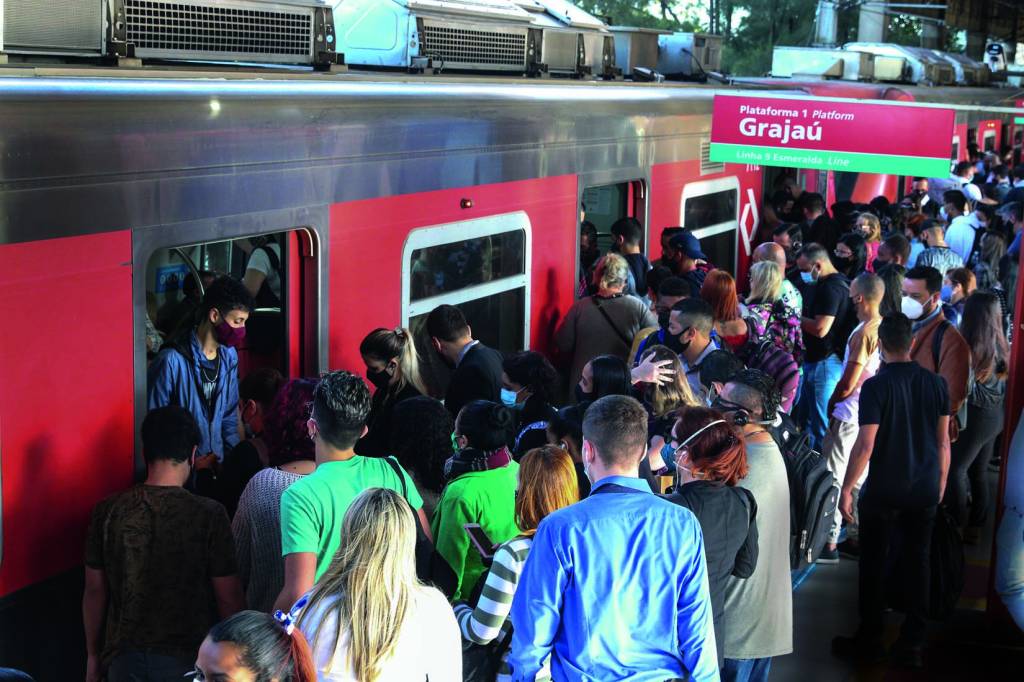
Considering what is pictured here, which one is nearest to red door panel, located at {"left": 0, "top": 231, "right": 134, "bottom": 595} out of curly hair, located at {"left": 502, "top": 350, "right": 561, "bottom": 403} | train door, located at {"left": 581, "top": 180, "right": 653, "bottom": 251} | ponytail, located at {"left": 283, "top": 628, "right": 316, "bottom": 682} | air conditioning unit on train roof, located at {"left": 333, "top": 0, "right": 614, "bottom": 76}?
ponytail, located at {"left": 283, "top": 628, "right": 316, "bottom": 682}

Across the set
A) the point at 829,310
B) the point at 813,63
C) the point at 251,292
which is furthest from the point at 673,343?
the point at 813,63

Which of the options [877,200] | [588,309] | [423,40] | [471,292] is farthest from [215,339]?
[877,200]

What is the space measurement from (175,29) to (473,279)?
1.96m

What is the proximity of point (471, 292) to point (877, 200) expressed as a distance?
22.7ft

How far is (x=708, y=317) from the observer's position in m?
5.91

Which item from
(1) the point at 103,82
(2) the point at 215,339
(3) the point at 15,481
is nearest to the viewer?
(3) the point at 15,481

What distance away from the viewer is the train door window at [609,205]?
25.5 feet

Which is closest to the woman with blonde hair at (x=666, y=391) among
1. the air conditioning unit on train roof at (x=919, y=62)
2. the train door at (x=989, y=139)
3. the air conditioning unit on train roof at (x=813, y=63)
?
the air conditioning unit on train roof at (x=813, y=63)

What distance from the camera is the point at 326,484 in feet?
12.1

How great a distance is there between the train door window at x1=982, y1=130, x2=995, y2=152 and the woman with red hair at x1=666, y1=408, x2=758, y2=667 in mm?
17013

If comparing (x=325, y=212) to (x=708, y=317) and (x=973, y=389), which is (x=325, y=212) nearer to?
(x=708, y=317)

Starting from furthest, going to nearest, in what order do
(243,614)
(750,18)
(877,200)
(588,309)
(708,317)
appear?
1. (750,18)
2. (877,200)
3. (588,309)
4. (708,317)
5. (243,614)

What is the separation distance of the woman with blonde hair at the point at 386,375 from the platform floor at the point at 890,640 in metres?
1.98

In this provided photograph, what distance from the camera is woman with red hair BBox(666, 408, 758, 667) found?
3.77m
